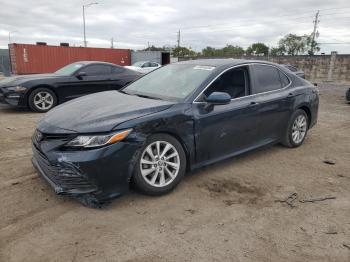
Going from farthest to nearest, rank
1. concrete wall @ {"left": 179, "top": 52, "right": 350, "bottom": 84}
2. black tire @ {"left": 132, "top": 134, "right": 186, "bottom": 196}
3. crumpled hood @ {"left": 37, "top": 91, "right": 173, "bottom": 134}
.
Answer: concrete wall @ {"left": 179, "top": 52, "right": 350, "bottom": 84} → black tire @ {"left": 132, "top": 134, "right": 186, "bottom": 196} → crumpled hood @ {"left": 37, "top": 91, "right": 173, "bottom": 134}

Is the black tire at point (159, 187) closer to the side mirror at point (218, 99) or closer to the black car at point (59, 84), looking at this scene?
the side mirror at point (218, 99)

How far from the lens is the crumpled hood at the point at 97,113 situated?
332cm

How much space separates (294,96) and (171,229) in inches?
130

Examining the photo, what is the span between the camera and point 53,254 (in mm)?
2699

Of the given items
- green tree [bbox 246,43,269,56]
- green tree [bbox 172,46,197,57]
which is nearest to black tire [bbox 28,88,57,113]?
green tree [bbox 172,46,197,57]

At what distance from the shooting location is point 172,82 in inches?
177

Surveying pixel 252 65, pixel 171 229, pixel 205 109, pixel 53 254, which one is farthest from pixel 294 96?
pixel 53 254

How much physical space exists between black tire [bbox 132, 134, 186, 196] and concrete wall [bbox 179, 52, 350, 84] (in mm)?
23382

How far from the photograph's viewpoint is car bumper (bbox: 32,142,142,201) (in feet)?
10.4

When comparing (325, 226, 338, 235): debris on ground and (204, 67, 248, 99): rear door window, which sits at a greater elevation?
(204, 67, 248, 99): rear door window

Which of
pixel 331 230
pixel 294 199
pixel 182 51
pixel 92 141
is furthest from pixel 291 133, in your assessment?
pixel 182 51

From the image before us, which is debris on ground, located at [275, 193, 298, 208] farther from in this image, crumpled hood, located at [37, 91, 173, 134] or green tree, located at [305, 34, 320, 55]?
green tree, located at [305, 34, 320, 55]

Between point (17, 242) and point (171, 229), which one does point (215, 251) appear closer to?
point (171, 229)

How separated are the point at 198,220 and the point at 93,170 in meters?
1.11
